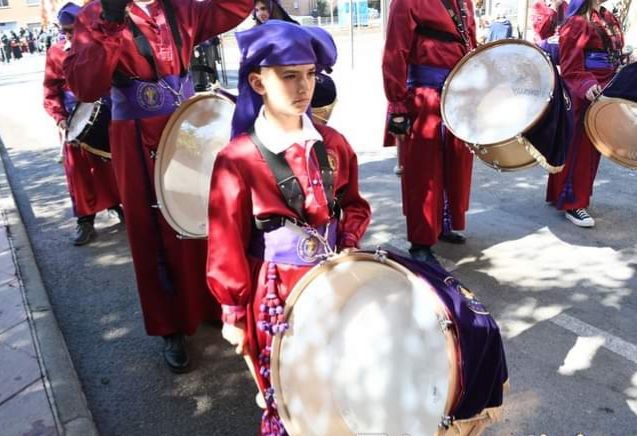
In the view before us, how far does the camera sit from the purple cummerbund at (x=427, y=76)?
352 cm

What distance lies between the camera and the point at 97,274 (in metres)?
4.30

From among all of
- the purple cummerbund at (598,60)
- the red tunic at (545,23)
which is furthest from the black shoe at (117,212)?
the red tunic at (545,23)

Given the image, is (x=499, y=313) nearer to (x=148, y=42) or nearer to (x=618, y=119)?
(x=618, y=119)

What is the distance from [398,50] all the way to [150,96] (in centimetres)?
158

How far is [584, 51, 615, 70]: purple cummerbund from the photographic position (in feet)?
13.8

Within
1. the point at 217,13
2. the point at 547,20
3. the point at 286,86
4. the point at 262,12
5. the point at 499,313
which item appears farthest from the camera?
the point at 547,20

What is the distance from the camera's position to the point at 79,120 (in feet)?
13.7

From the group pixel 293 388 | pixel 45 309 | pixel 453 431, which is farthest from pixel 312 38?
pixel 45 309

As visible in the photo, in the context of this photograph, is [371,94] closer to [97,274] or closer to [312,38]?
[97,274]

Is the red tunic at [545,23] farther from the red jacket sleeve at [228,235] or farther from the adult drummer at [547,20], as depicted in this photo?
the red jacket sleeve at [228,235]

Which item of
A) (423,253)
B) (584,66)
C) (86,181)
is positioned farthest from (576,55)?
(86,181)

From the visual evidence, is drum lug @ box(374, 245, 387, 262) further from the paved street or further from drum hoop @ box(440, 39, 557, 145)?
drum hoop @ box(440, 39, 557, 145)

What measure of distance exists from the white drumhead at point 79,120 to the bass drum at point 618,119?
340cm

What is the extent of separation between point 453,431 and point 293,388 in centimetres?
49
